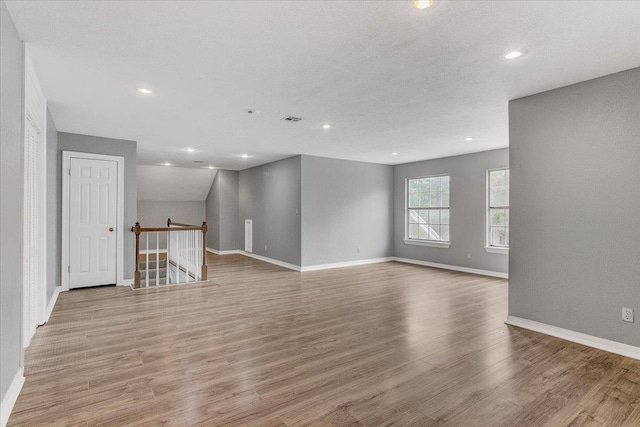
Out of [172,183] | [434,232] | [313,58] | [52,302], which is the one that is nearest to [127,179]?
[52,302]

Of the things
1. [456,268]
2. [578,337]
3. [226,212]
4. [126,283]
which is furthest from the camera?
[226,212]

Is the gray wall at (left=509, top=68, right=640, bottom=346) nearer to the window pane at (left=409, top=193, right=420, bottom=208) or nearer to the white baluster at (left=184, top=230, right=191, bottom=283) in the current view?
the window pane at (left=409, top=193, right=420, bottom=208)

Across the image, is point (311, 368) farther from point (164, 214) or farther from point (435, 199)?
point (164, 214)

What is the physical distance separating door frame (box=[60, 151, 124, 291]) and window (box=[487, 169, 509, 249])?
273 inches

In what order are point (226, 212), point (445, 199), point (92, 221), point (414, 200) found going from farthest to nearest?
point (226, 212) → point (414, 200) → point (445, 199) → point (92, 221)

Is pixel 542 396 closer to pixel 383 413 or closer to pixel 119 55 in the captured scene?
pixel 383 413

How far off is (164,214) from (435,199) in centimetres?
813

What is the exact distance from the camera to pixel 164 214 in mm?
10289

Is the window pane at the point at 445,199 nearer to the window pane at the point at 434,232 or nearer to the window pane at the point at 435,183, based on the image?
the window pane at the point at 435,183

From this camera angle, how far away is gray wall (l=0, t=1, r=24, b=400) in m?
1.95

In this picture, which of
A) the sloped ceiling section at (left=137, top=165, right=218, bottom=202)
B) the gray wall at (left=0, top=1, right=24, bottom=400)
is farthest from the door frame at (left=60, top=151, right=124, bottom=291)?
the sloped ceiling section at (left=137, top=165, right=218, bottom=202)

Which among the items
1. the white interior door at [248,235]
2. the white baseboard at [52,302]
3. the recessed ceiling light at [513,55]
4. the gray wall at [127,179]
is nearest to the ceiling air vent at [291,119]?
the recessed ceiling light at [513,55]

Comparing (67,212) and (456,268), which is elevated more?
(67,212)

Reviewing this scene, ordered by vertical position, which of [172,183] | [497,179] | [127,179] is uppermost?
[172,183]
